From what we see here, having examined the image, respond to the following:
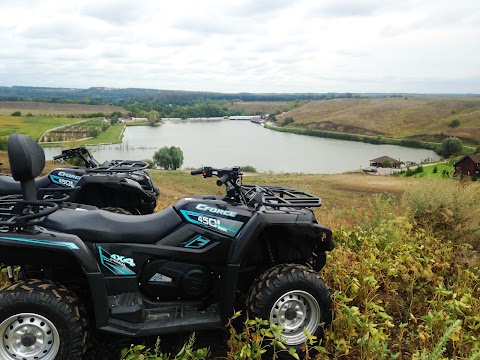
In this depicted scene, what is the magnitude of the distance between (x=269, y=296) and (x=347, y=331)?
718 mm

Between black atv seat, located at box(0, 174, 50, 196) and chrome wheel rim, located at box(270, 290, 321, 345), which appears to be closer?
chrome wheel rim, located at box(270, 290, 321, 345)

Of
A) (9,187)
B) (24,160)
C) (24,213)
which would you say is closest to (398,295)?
(24,213)

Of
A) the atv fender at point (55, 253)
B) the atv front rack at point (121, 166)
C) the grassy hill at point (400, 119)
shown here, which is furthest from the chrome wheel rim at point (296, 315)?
the grassy hill at point (400, 119)

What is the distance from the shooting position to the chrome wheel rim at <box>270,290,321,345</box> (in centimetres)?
311

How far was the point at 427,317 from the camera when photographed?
310 cm

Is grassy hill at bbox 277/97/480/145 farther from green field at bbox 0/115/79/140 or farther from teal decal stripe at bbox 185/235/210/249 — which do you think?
teal decal stripe at bbox 185/235/210/249

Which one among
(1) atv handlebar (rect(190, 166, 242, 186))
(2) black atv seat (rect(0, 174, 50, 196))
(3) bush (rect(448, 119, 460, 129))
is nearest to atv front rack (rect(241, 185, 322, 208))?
(1) atv handlebar (rect(190, 166, 242, 186))

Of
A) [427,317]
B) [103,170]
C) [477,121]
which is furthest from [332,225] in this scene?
[477,121]

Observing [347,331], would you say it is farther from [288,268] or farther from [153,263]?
[153,263]

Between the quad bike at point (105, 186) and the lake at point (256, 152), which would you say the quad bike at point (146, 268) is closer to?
the quad bike at point (105, 186)

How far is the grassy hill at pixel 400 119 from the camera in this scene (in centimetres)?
9544

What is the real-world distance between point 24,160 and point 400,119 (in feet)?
404

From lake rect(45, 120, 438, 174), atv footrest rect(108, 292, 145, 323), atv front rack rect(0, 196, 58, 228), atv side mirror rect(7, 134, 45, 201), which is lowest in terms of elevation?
lake rect(45, 120, 438, 174)

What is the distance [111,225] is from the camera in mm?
2922
